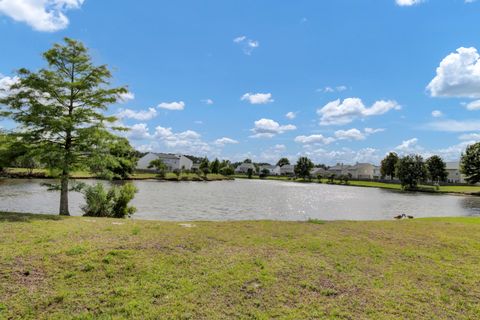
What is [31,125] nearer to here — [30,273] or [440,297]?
[30,273]

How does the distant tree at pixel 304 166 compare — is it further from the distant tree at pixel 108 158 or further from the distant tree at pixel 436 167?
the distant tree at pixel 108 158

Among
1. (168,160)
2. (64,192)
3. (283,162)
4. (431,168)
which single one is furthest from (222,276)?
(283,162)

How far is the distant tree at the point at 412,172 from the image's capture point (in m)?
63.8

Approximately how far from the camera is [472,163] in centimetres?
5784

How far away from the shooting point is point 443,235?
34.4 ft

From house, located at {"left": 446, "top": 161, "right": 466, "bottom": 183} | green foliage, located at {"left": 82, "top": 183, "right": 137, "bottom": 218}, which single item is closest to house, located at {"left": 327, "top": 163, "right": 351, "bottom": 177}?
house, located at {"left": 446, "top": 161, "right": 466, "bottom": 183}

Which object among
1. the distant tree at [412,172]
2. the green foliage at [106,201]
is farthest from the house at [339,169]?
the green foliage at [106,201]

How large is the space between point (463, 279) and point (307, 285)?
3686mm

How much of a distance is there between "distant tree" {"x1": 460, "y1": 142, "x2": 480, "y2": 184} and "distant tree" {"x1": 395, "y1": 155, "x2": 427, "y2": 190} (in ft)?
24.4

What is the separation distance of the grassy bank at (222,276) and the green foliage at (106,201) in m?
6.06

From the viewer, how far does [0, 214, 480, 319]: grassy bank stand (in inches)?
181

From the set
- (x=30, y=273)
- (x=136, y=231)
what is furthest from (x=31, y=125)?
(x=30, y=273)

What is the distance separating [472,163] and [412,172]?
10.8m

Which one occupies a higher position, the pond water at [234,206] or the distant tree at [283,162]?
the distant tree at [283,162]
